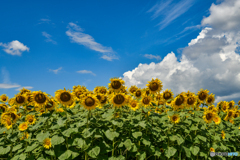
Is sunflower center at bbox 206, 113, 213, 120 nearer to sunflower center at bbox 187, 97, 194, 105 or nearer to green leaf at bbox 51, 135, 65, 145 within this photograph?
sunflower center at bbox 187, 97, 194, 105

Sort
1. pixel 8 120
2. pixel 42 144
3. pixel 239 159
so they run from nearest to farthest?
pixel 42 144 < pixel 8 120 < pixel 239 159

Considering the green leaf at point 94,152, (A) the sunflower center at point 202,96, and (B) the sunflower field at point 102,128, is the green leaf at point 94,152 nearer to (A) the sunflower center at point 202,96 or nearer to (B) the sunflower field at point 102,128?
(B) the sunflower field at point 102,128

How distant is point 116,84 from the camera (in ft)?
21.2

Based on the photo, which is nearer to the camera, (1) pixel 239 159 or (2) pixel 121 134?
(2) pixel 121 134

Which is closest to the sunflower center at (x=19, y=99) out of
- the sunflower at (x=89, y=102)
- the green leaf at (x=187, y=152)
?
the sunflower at (x=89, y=102)

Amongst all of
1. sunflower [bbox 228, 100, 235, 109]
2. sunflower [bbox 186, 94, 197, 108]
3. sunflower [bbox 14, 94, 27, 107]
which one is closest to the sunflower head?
sunflower [bbox 186, 94, 197, 108]

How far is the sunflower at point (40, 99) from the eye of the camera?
5.67 meters

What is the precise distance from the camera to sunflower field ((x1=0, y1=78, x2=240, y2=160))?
5043mm

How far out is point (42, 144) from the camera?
536cm

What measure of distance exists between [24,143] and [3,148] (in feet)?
2.12

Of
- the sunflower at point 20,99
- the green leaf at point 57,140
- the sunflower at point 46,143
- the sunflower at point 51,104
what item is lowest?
the sunflower at point 46,143

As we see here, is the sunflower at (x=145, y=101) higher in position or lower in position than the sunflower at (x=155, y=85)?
lower

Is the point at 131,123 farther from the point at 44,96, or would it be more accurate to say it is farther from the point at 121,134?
the point at 44,96

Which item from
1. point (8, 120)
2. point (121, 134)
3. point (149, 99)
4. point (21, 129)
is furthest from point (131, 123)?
point (8, 120)
